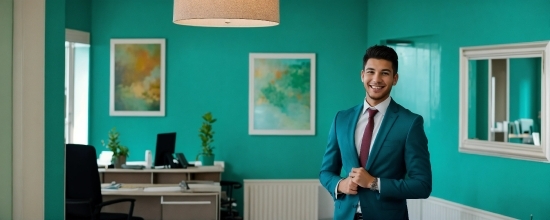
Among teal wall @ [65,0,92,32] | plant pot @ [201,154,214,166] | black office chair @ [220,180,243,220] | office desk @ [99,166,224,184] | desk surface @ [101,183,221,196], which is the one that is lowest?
black office chair @ [220,180,243,220]

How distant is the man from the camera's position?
3.54m

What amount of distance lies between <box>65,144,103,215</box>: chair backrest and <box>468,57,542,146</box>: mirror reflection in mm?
3496

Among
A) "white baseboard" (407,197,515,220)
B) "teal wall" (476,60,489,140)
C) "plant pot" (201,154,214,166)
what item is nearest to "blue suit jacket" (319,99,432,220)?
"white baseboard" (407,197,515,220)

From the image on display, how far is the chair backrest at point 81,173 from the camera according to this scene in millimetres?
7379

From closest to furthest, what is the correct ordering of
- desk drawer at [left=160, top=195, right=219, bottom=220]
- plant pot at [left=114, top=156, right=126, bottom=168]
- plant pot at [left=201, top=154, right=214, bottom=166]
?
desk drawer at [left=160, top=195, right=219, bottom=220] < plant pot at [left=114, top=156, right=126, bottom=168] < plant pot at [left=201, top=154, right=214, bottom=166]

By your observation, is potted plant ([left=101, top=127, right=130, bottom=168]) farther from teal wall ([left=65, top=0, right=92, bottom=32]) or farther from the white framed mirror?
the white framed mirror

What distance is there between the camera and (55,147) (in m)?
4.66

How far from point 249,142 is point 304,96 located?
2.94 feet

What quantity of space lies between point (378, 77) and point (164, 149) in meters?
5.79

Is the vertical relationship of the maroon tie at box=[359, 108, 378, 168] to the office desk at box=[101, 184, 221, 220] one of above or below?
above

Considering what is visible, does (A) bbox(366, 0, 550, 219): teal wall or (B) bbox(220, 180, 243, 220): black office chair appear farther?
(B) bbox(220, 180, 243, 220): black office chair

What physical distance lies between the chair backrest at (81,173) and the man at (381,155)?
4.12 metres

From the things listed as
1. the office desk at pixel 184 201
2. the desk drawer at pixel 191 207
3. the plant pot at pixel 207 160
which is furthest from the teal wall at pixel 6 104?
the plant pot at pixel 207 160

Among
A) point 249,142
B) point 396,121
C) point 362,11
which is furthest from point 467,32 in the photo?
point 396,121
